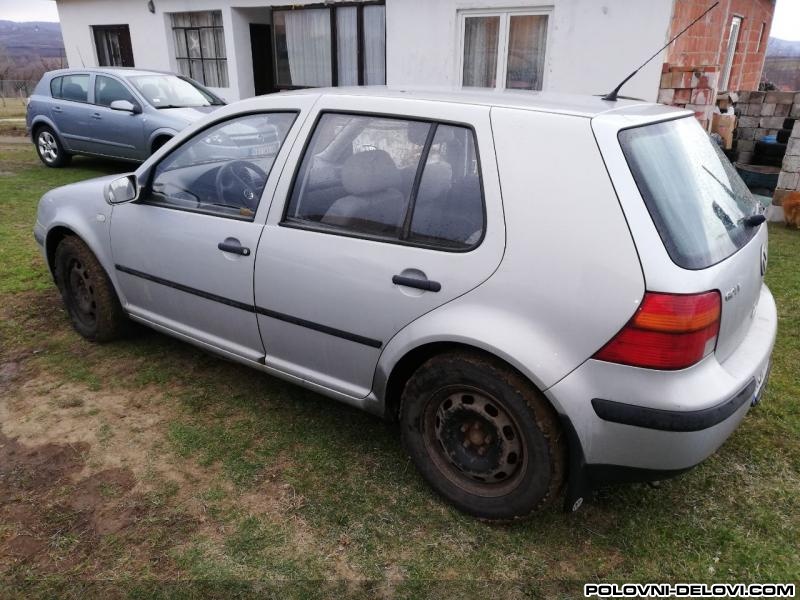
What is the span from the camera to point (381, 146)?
8.43ft

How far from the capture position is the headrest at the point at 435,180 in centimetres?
234

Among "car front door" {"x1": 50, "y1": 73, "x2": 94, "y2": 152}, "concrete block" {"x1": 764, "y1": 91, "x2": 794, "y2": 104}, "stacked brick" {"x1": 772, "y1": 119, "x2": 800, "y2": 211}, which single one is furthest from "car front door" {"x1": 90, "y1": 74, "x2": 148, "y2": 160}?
"concrete block" {"x1": 764, "y1": 91, "x2": 794, "y2": 104}

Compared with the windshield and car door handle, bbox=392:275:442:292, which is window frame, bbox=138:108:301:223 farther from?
the windshield

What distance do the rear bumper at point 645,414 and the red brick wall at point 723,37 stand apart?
6.49 m

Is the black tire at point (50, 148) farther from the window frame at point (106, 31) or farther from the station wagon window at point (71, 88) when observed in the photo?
the window frame at point (106, 31)

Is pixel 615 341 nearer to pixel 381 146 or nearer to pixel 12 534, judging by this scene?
pixel 381 146

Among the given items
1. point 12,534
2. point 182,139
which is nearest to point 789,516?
point 12,534

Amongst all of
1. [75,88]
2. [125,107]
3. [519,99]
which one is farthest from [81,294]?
[75,88]

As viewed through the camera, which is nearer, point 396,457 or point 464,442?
point 464,442

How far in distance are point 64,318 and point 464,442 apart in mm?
3320

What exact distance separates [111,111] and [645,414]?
9.37m

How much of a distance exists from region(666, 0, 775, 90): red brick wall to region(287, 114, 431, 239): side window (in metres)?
6.10

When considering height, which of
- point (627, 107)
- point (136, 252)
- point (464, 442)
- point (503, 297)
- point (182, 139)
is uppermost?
point (627, 107)

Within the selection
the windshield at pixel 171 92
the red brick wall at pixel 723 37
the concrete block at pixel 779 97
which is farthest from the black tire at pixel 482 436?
the concrete block at pixel 779 97
